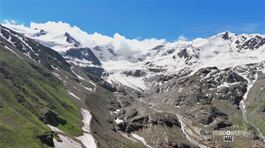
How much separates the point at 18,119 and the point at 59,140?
20.8 metres

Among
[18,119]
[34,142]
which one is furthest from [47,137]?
[18,119]

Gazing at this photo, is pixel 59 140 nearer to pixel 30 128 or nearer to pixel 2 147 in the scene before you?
pixel 30 128

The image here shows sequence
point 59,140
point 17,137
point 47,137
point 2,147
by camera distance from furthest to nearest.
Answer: point 59,140 → point 47,137 → point 17,137 → point 2,147

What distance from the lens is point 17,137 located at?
570 ft

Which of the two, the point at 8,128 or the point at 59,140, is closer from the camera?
the point at 8,128

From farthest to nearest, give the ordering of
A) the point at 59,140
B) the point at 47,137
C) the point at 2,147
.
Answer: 1. the point at 59,140
2. the point at 47,137
3. the point at 2,147

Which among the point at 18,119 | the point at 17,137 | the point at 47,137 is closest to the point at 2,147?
the point at 17,137

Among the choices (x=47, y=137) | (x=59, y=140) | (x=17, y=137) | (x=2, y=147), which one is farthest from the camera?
(x=59, y=140)

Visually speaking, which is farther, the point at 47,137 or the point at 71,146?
A: the point at 71,146

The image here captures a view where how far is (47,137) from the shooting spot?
185m

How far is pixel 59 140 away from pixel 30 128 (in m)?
14.2

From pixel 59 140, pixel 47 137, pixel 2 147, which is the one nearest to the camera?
pixel 2 147

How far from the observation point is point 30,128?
192m

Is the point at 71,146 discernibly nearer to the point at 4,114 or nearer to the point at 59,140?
the point at 59,140
